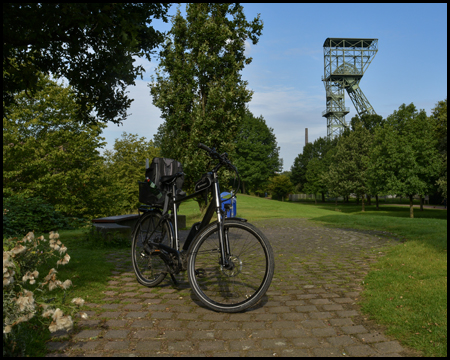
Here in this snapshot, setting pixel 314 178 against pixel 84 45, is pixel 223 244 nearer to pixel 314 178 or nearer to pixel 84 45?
pixel 84 45

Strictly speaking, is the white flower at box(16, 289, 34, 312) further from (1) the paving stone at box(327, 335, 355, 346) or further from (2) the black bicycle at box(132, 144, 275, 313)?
(1) the paving stone at box(327, 335, 355, 346)

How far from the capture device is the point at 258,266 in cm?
369

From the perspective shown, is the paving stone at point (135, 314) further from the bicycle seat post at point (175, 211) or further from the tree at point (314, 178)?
the tree at point (314, 178)

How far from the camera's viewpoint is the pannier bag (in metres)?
4.66

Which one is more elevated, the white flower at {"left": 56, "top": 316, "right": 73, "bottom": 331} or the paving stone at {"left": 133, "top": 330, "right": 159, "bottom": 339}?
the white flower at {"left": 56, "top": 316, "right": 73, "bottom": 331}

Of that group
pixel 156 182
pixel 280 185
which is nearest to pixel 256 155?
pixel 280 185

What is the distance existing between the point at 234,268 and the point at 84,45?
197 inches

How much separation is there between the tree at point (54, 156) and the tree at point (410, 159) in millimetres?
23664

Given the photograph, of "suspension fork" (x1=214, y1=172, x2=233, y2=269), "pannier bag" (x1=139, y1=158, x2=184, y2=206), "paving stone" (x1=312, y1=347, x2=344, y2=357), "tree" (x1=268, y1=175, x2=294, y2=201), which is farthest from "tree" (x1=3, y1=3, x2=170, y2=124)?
"tree" (x1=268, y1=175, x2=294, y2=201)

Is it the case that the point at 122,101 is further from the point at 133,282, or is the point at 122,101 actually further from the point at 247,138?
the point at 247,138

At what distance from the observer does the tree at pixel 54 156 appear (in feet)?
54.2

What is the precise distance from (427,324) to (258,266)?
1581 mm

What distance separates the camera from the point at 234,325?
11.2 ft

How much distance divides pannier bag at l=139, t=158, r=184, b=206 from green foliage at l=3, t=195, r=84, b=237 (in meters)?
7.14
